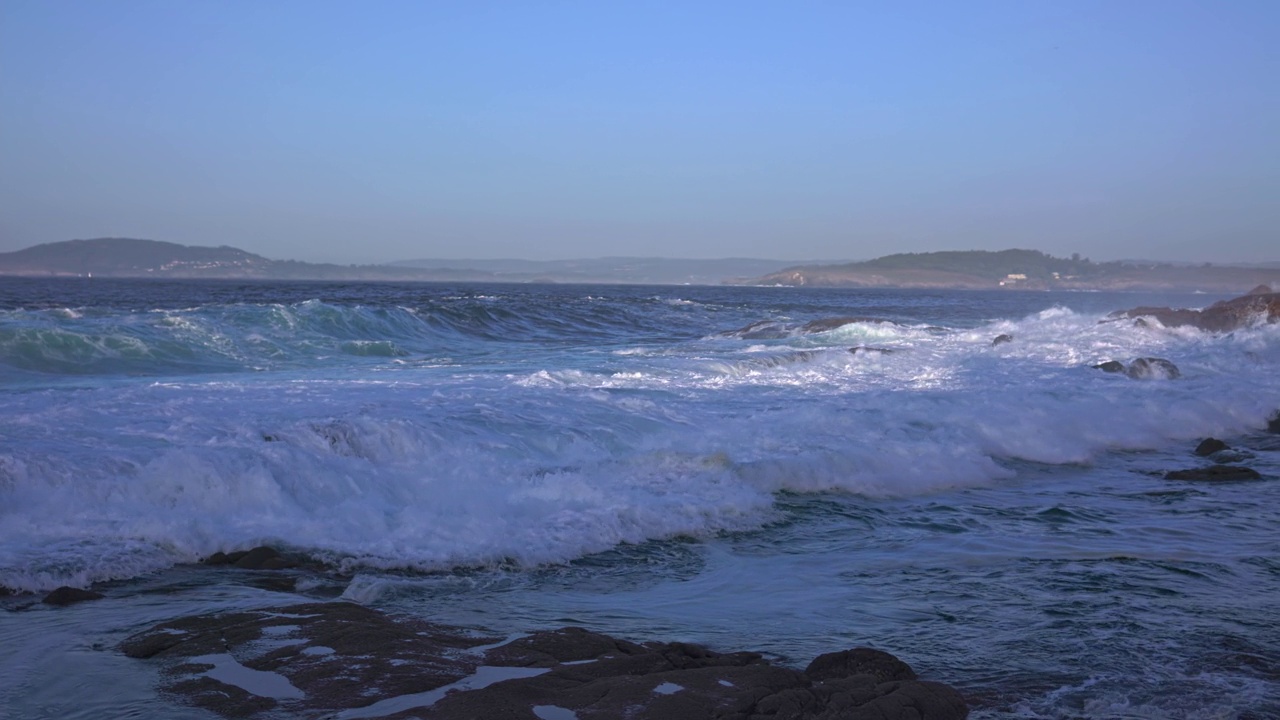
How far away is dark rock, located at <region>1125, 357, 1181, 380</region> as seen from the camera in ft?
53.0

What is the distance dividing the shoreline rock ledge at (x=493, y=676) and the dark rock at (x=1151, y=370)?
1393 centimetres

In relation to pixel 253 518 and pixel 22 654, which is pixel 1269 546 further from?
pixel 22 654

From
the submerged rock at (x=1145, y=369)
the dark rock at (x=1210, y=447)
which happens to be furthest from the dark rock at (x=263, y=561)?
the submerged rock at (x=1145, y=369)

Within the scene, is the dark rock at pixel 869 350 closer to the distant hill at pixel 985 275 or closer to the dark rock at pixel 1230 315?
the dark rock at pixel 1230 315

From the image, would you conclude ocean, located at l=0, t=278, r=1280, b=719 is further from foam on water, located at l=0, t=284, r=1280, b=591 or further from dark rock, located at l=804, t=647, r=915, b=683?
dark rock, located at l=804, t=647, r=915, b=683

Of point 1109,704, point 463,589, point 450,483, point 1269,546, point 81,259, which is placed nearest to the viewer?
point 1109,704

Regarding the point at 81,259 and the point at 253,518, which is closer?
the point at 253,518

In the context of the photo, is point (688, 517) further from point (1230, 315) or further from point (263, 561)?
point (1230, 315)

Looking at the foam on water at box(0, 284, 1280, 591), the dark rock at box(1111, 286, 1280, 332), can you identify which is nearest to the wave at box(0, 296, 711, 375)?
the foam on water at box(0, 284, 1280, 591)

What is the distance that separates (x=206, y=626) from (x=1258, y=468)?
989cm

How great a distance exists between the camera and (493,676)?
12.8 ft

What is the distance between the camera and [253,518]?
6738 mm

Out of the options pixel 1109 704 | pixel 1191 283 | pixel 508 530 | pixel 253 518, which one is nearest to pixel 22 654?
pixel 253 518

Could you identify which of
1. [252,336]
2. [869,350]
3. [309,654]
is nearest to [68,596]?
[309,654]
